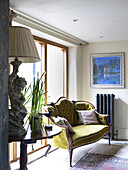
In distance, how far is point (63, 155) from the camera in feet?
14.1

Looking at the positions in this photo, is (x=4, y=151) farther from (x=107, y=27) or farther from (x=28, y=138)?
(x=107, y=27)

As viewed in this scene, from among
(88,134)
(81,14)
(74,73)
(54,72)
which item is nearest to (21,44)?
(81,14)

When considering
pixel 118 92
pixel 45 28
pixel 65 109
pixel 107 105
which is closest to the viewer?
pixel 45 28

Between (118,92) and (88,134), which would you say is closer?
(88,134)

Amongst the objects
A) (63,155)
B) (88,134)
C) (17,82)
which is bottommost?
(63,155)

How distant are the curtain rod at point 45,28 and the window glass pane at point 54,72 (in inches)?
17.0

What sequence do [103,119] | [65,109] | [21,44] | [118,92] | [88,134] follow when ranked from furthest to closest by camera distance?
1. [118,92]
2. [103,119]
3. [65,109]
4. [88,134]
5. [21,44]

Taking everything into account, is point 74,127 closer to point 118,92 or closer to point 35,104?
point 118,92

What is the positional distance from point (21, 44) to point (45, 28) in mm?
2213

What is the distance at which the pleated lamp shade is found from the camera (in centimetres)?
211

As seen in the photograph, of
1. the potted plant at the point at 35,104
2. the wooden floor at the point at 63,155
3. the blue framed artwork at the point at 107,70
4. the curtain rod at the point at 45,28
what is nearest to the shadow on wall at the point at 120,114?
the blue framed artwork at the point at 107,70

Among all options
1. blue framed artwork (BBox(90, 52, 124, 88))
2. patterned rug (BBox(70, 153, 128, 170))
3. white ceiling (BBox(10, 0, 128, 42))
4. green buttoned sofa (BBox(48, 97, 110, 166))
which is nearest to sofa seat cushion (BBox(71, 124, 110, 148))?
green buttoned sofa (BBox(48, 97, 110, 166))

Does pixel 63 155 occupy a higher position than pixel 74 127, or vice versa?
pixel 74 127

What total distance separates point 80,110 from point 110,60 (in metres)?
1.56
